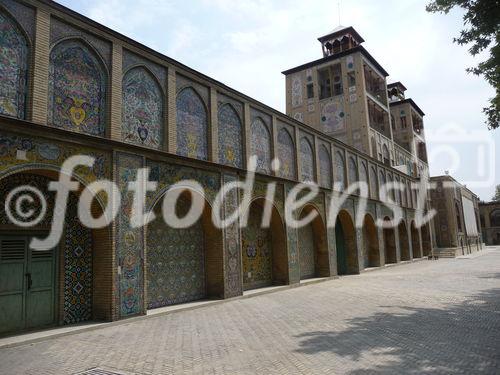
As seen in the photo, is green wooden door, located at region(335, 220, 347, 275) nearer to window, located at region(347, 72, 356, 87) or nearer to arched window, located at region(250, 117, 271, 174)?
arched window, located at region(250, 117, 271, 174)

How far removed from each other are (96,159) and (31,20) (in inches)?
126

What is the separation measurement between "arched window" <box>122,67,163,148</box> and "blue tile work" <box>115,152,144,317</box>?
84cm

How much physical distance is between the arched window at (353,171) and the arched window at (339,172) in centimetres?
104

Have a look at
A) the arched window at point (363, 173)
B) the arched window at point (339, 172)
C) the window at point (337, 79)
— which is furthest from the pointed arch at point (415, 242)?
the arched window at point (339, 172)

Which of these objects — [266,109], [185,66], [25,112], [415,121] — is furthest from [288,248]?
[415,121]

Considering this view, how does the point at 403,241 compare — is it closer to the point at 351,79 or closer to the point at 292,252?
the point at 351,79

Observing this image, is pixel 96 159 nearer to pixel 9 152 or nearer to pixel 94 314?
pixel 9 152

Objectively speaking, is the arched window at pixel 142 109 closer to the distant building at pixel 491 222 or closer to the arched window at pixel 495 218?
the distant building at pixel 491 222

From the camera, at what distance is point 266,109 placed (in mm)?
16250

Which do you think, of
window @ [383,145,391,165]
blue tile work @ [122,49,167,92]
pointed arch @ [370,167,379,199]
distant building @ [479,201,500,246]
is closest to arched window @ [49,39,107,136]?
blue tile work @ [122,49,167,92]

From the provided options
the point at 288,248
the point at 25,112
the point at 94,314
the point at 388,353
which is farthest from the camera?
the point at 288,248

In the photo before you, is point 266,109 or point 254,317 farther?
point 266,109

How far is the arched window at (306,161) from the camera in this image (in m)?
18.6

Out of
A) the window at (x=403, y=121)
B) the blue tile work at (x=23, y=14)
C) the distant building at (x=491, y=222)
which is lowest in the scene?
the distant building at (x=491, y=222)
